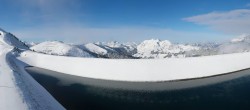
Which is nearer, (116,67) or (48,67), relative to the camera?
(116,67)

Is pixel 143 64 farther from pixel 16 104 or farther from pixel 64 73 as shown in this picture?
pixel 16 104

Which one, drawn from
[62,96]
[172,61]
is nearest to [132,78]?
[172,61]

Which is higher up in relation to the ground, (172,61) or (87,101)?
(172,61)

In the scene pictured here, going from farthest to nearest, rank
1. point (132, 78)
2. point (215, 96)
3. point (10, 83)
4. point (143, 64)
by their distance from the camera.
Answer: point (143, 64) → point (132, 78) → point (215, 96) → point (10, 83)

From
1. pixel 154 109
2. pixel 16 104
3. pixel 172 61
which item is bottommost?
pixel 154 109

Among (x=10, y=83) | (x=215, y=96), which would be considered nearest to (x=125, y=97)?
(x=215, y=96)

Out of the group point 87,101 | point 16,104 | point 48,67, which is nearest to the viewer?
point 16,104
